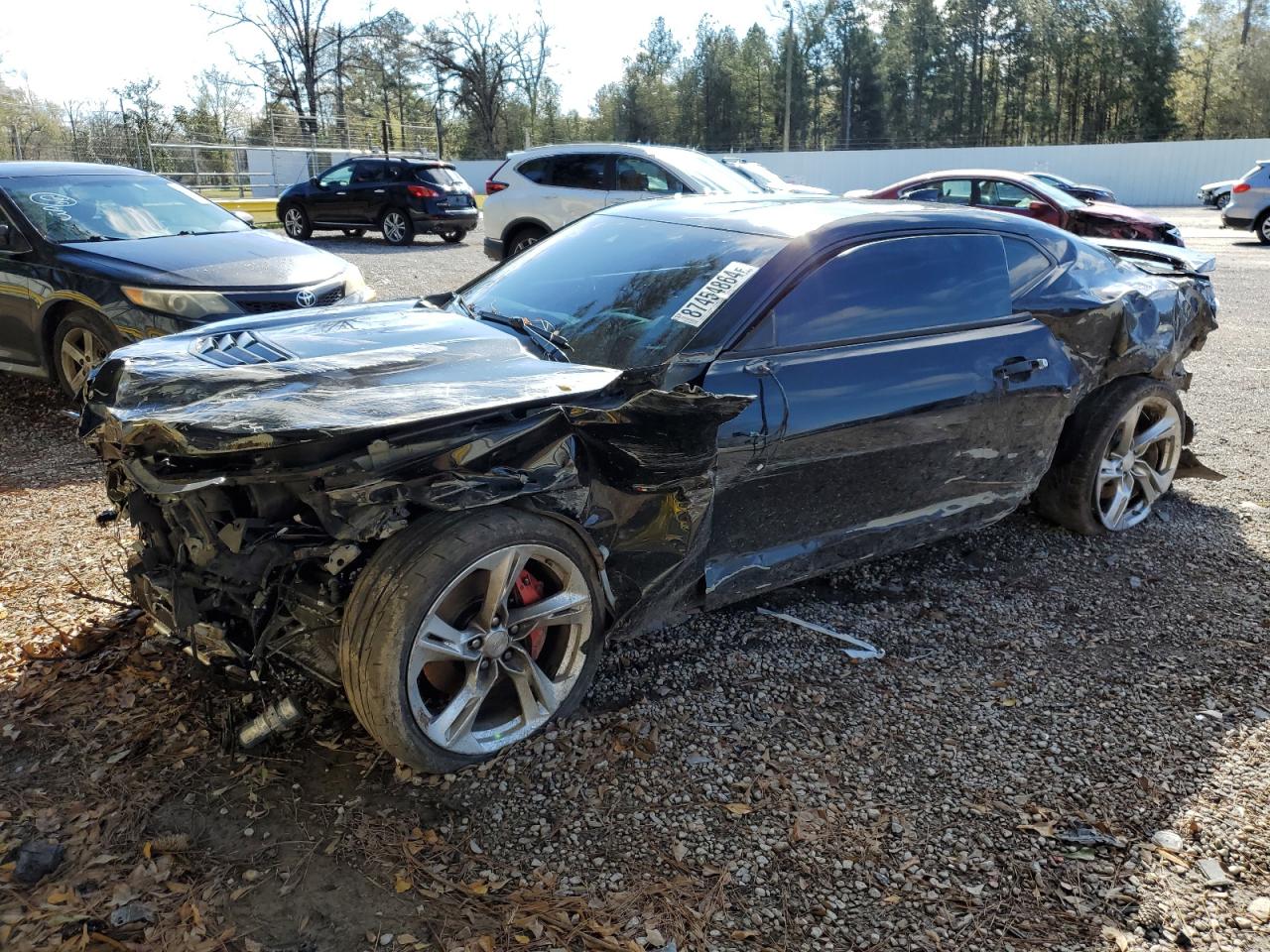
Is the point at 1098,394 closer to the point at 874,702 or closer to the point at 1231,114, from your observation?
the point at 874,702

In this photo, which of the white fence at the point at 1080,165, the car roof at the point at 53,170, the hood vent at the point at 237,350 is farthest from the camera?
the white fence at the point at 1080,165

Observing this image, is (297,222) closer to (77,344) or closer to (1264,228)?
(77,344)

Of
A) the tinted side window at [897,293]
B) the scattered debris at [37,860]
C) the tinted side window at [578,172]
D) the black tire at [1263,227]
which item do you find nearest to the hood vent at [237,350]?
the scattered debris at [37,860]

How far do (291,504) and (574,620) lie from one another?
0.90m

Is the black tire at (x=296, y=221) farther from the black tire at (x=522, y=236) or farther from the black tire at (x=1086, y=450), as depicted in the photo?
the black tire at (x=1086, y=450)

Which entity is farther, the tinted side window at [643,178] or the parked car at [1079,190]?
the parked car at [1079,190]

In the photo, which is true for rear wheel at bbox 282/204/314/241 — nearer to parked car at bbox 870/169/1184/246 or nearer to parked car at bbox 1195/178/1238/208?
parked car at bbox 870/169/1184/246

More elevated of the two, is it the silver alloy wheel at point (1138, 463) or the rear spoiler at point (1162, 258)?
the rear spoiler at point (1162, 258)

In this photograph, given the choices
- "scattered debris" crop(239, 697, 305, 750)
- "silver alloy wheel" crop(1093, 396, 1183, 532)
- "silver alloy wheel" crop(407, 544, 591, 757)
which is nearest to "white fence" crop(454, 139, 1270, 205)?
"silver alloy wheel" crop(1093, 396, 1183, 532)

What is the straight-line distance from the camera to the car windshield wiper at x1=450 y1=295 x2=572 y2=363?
3.37 m

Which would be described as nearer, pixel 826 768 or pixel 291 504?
pixel 291 504

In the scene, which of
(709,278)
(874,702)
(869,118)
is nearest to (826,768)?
(874,702)

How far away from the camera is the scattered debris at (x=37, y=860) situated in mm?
2408

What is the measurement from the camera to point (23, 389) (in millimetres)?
7148
